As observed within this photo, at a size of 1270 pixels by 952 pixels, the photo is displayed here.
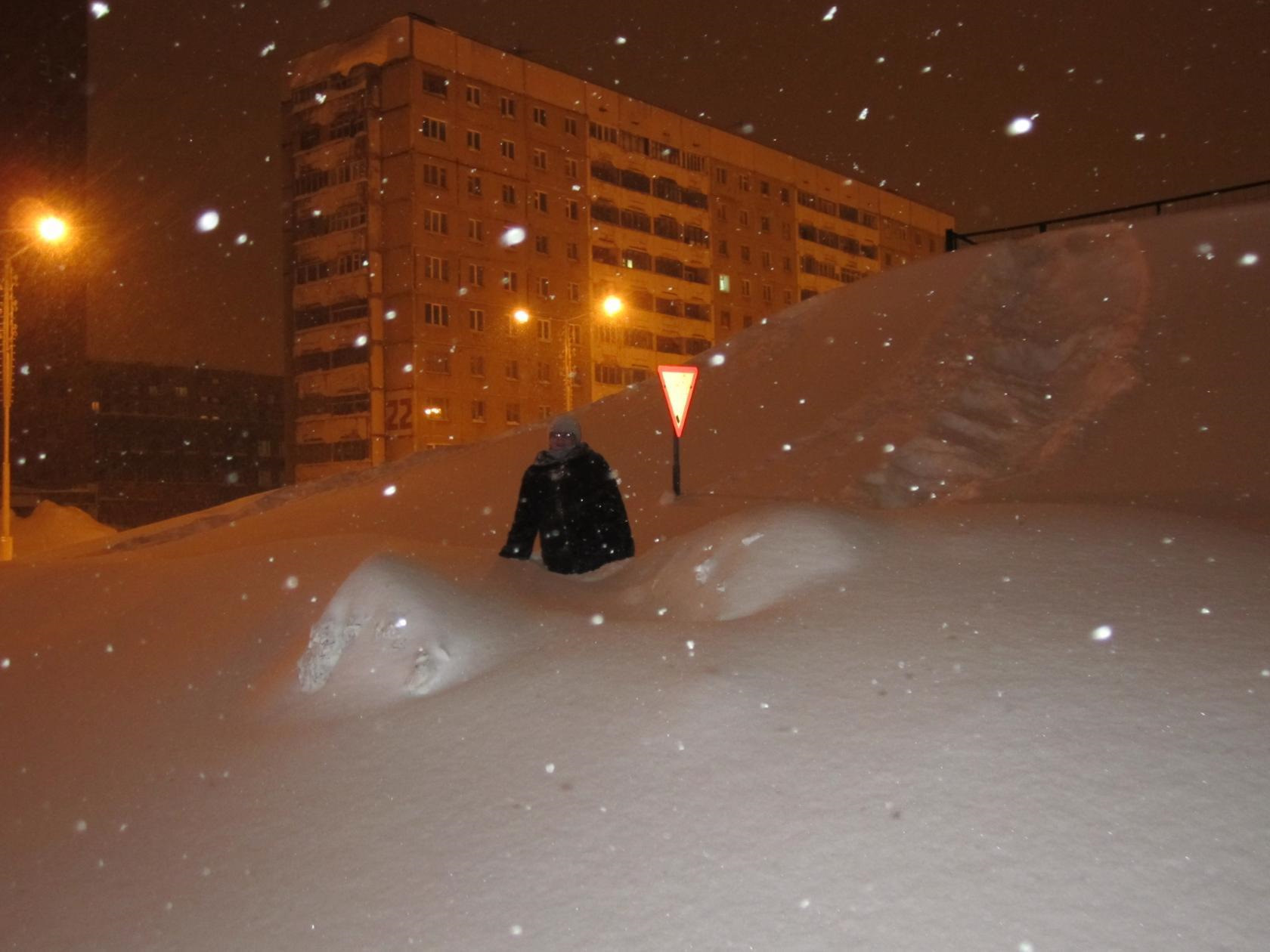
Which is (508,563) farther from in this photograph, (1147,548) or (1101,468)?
(1101,468)

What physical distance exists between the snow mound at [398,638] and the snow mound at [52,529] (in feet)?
62.6

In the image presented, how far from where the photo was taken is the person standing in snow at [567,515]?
706 centimetres

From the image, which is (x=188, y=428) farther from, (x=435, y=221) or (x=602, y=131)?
(x=602, y=131)

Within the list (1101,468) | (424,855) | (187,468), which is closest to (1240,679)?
(424,855)

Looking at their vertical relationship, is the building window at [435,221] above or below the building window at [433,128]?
below

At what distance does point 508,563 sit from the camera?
6.80 m

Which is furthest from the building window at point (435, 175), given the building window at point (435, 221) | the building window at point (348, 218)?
the building window at point (348, 218)

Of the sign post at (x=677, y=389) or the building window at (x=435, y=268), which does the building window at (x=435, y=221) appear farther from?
the sign post at (x=677, y=389)

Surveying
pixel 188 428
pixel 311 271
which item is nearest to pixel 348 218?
pixel 311 271

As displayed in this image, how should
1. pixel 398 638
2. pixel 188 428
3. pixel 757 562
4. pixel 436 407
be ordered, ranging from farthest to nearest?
pixel 188 428 → pixel 436 407 → pixel 757 562 → pixel 398 638

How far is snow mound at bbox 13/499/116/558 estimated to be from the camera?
2223 cm

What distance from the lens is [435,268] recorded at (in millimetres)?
45656

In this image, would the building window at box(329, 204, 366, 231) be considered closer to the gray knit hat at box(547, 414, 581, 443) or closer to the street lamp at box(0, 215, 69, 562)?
the street lamp at box(0, 215, 69, 562)

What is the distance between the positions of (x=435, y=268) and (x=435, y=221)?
208 cm
